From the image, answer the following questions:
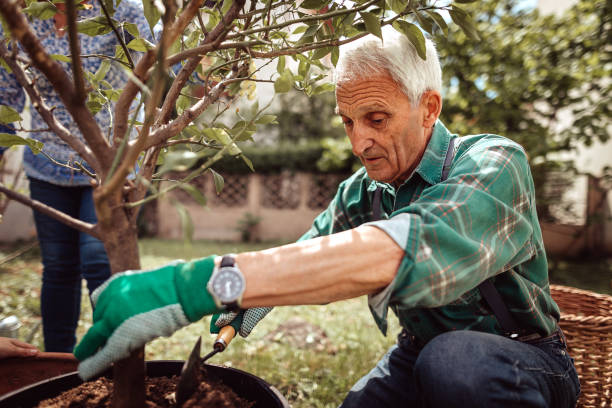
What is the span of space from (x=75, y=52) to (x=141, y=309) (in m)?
0.51

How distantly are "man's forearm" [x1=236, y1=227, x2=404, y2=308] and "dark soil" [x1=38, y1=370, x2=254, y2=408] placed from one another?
0.33 m

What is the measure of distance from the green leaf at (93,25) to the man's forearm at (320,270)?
0.71 meters

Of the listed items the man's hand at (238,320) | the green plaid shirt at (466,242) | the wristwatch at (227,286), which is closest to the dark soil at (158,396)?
the man's hand at (238,320)

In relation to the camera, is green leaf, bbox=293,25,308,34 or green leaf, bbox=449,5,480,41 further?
green leaf, bbox=293,25,308,34

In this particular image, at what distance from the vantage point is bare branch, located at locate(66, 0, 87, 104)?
689mm

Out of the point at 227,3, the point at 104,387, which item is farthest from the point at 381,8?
the point at 104,387

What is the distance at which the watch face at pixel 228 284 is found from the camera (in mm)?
830

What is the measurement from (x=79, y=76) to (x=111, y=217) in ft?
0.97

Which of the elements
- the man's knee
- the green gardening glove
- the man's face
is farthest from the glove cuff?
the man's face

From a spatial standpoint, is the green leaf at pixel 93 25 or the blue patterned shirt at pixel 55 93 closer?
the green leaf at pixel 93 25

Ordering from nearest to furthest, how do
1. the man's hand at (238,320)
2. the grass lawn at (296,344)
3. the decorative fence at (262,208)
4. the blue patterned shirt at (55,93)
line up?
the man's hand at (238,320) < the blue patterned shirt at (55,93) < the grass lawn at (296,344) < the decorative fence at (262,208)

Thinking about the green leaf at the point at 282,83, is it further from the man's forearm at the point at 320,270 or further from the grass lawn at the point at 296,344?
the grass lawn at the point at 296,344

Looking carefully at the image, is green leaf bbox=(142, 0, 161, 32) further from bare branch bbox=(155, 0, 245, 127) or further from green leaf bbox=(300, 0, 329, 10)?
green leaf bbox=(300, 0, 329, 10)

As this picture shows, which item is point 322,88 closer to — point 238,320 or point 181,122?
point 181,122
